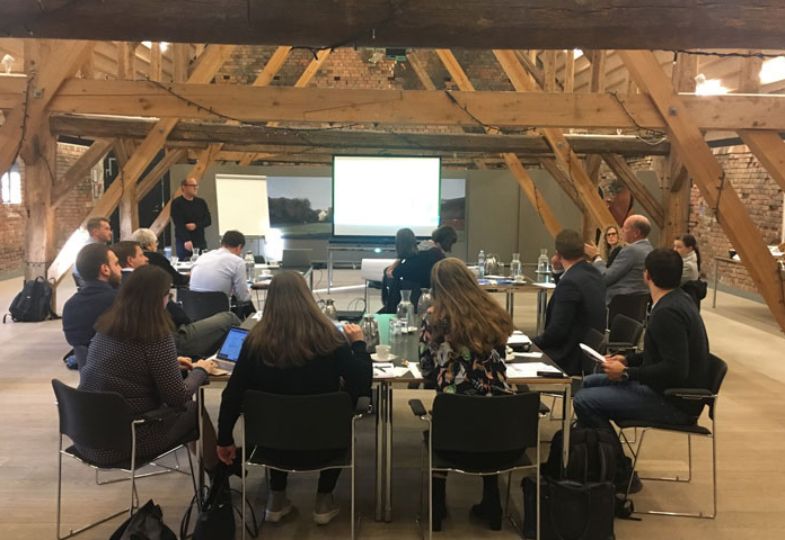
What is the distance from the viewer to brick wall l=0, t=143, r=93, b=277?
11.8 metres

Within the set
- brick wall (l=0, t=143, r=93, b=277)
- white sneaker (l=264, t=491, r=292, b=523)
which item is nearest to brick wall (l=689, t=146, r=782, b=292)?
white sneaker (l=264, t=491, r=292, b=523)

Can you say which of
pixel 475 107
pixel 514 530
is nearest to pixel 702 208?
pixel 475 107

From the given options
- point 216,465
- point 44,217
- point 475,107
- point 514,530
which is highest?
point 475,107

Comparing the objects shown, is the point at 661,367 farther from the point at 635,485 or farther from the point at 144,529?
the point at 144,529

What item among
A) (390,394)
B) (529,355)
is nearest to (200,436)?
(390,394)

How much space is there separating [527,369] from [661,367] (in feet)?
1.95

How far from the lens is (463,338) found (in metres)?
2.79

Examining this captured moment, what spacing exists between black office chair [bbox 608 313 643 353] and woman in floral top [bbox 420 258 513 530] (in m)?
1.25

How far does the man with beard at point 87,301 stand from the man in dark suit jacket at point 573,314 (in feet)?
8.06

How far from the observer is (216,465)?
3.04 m

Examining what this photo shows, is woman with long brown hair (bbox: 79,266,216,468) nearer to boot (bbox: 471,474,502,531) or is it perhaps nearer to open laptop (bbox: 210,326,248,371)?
open laptop (bbox: 210,326,248,371)

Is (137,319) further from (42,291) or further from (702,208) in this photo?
(702,208)

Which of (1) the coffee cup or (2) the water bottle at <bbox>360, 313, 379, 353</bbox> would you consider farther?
(2) the water bottle at <bbox>360, 313, 379, 353</bbox>

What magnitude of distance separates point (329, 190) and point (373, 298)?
4.54m
